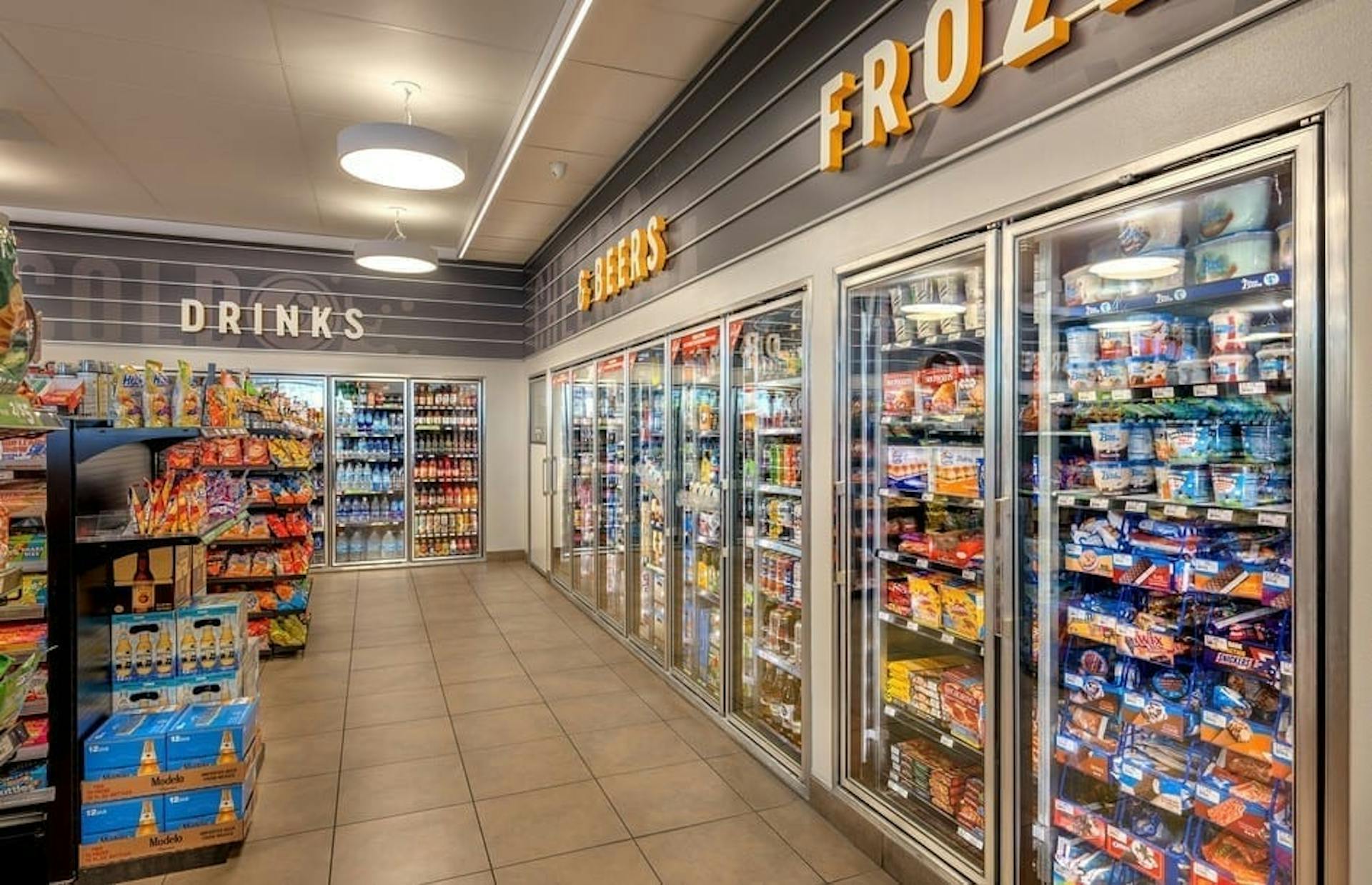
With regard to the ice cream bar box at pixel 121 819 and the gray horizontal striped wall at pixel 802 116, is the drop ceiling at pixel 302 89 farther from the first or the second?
the ice cream bar box at pixel 121 819

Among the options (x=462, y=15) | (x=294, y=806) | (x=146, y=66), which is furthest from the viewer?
(x=146, y=66)

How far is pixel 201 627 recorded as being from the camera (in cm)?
325

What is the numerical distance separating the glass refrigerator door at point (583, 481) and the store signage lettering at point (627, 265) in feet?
2.14

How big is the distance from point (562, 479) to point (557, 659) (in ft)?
8.52

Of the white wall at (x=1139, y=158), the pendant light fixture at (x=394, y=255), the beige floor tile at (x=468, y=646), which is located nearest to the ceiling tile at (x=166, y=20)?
the pendant light fixture at (x=394, y=255)

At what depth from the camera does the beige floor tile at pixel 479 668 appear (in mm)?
5086

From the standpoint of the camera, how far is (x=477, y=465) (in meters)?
9.51

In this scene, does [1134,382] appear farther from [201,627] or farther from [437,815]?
[201,627]

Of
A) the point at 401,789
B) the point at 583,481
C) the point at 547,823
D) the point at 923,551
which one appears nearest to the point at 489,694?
the point at 401,789

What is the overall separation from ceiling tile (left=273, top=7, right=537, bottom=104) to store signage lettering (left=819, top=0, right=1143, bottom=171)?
7.43 feet

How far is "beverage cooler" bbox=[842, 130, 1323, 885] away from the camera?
1.81 metres

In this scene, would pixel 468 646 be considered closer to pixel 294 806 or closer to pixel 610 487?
pixel 610 487

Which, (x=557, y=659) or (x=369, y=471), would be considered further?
(x=369, y=471)

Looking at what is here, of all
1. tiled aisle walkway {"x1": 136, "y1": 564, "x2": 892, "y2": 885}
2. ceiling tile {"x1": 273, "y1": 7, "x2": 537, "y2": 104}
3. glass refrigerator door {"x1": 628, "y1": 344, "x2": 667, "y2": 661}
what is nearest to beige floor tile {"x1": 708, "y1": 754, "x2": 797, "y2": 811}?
tiled aisle walkway {"x1": 136, "y1": 564, "x2": 892, "y2": 885}
